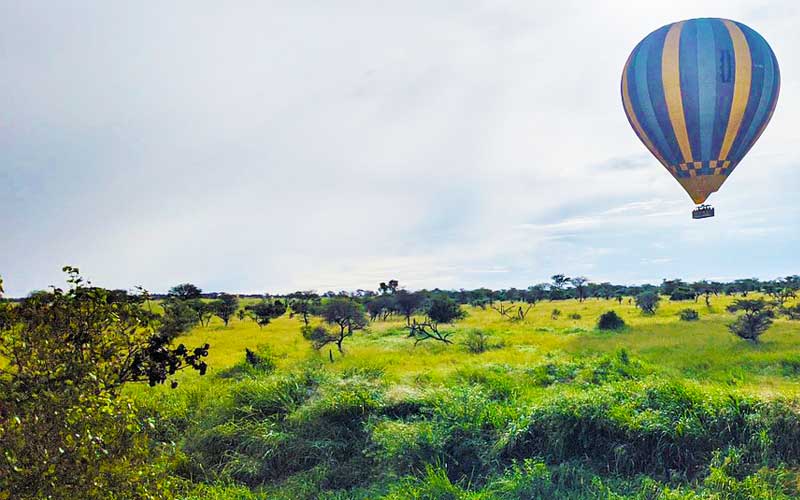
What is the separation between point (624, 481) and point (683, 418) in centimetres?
194

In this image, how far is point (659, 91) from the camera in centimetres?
2198

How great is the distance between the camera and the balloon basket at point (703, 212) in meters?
24.0

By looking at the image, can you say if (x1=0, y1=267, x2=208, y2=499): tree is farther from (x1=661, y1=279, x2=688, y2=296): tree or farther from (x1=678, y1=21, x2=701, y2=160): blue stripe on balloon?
(x1=661, y1=279, x2=688, y2=296): tree

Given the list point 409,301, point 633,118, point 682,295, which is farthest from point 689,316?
point 682,295

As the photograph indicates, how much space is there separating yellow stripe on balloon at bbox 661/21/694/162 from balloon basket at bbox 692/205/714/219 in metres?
3.52

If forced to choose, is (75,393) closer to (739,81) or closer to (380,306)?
(739,81)

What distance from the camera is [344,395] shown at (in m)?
12.3

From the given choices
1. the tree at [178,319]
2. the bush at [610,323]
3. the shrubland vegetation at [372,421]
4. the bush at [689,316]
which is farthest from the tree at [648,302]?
the tree at [178,319]

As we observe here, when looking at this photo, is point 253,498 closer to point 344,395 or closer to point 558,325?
point 344,395

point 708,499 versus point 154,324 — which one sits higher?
point 154,324

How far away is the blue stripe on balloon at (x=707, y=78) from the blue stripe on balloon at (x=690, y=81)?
14 cm

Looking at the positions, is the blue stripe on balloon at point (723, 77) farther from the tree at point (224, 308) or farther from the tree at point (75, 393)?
the tree at point (224, 308)

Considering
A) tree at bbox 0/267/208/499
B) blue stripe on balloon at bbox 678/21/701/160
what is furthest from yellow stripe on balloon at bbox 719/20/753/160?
tree at bbox 0/267/208/499

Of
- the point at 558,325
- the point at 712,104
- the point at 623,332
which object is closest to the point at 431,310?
the point at 558,325
